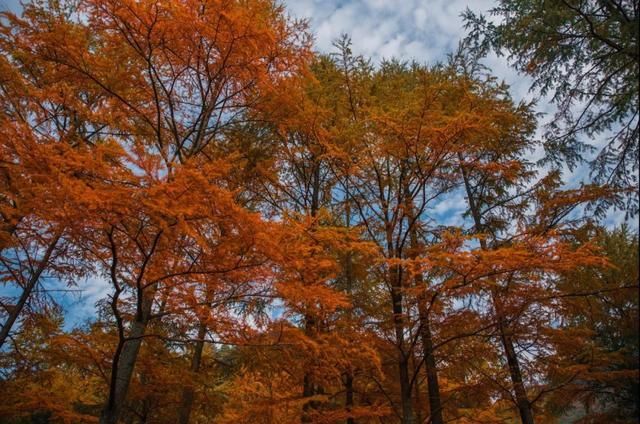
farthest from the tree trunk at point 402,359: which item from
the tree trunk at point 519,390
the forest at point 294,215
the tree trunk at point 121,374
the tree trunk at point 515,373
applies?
the tree trunk at point 121,374

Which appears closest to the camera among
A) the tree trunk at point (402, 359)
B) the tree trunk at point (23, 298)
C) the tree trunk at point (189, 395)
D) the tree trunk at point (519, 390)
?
the tree trunk at point (402, 359)

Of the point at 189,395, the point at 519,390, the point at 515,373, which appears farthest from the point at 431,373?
the point at 189,395

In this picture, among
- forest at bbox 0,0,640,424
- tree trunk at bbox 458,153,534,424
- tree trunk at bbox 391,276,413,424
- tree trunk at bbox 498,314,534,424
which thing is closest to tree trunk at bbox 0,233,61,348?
forest at bbox 0,0,640,424

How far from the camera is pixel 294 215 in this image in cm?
697

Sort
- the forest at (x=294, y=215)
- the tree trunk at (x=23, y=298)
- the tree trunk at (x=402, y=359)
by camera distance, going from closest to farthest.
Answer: the forest at (x=294, y=215) → the tree trunk at (x=402, y=359) → the tree trunk at (x=23, y=298)

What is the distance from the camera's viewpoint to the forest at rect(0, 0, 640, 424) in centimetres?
473

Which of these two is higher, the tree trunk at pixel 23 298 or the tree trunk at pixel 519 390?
the tree trunk at pixel 23 298

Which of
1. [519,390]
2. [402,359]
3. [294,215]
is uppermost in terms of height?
[294,215]

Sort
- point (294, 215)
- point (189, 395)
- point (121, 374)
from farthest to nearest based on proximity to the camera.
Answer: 1. point (189, 395)
2. point (294, 215)
3. point (121, 374)

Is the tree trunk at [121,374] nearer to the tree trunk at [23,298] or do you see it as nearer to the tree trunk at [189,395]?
the tree trunk at [189,395]

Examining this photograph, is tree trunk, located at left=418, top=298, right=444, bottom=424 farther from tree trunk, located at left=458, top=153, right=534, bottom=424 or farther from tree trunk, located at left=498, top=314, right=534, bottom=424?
tree trunk, located at left=498, top=314, right=534, bottom=424

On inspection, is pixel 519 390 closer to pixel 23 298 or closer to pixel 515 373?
pixel 515 373

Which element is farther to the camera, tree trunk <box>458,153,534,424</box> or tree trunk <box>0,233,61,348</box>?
tree trunk <box>0,233,61,348</box>

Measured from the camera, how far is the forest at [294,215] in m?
4.73
